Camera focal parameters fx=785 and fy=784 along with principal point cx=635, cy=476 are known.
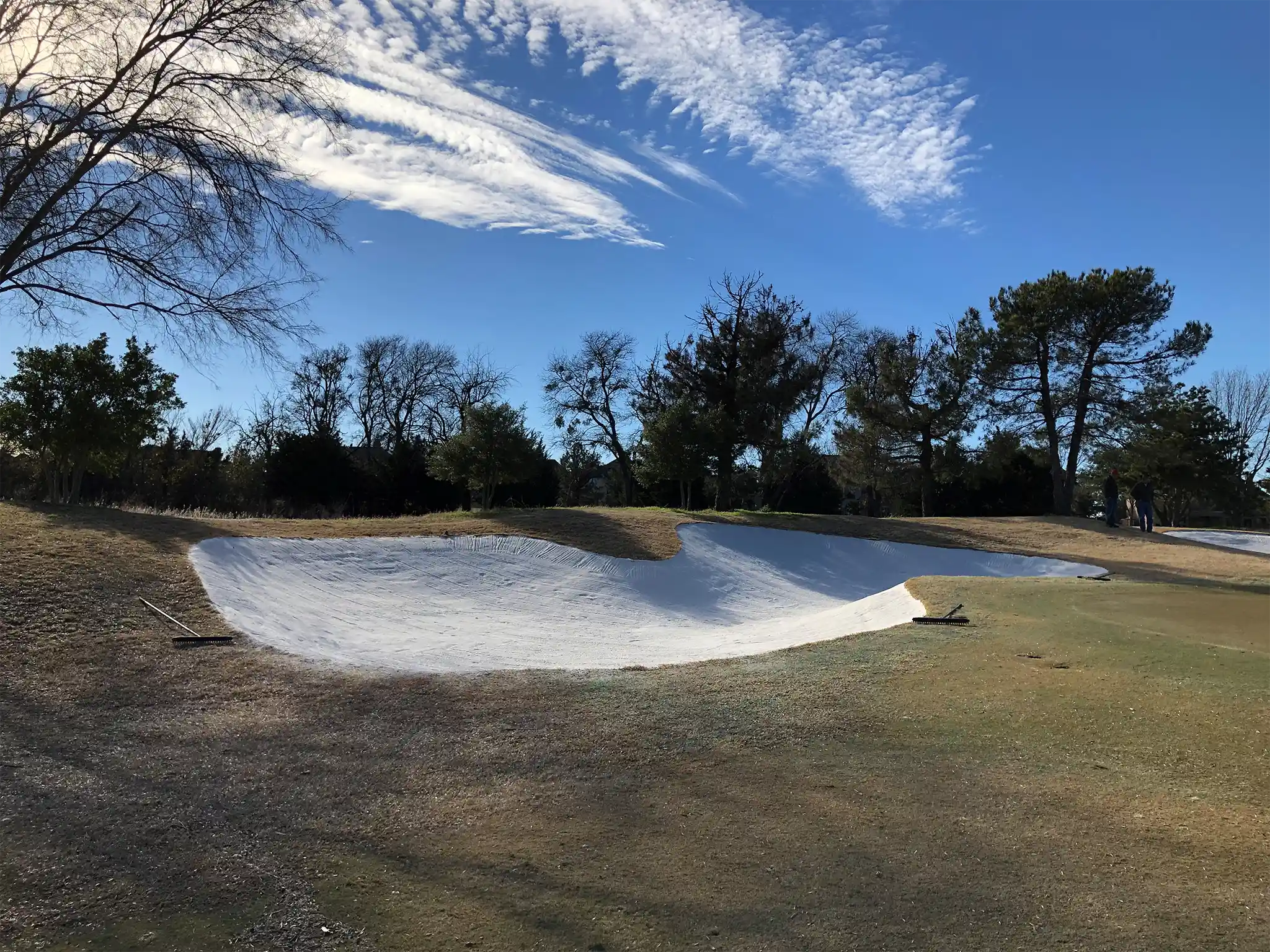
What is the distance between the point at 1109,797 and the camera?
14.2 feet

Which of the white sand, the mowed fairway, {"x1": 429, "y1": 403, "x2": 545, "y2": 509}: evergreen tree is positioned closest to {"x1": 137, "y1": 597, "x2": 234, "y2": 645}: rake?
the mowed fairway

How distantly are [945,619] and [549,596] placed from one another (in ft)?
21.3

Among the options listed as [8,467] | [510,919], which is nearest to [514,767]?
[510,919]

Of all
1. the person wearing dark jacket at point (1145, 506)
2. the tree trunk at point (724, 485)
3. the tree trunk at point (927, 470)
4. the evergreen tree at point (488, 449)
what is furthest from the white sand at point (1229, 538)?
the evergreen tree at point (488, 449)

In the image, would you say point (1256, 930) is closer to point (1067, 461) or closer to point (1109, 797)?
point (1109, 797)

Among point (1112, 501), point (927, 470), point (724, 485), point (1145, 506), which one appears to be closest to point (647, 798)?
point (1112, 501)

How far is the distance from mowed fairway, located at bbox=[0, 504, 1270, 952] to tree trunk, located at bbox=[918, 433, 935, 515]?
2552 cm

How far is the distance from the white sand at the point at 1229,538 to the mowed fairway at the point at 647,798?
56.7 ft

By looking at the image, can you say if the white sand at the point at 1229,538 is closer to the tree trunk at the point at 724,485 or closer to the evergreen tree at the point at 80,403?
the tree trunk at the point at 724,485

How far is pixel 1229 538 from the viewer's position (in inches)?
926

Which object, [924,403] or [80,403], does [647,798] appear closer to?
[80,403]

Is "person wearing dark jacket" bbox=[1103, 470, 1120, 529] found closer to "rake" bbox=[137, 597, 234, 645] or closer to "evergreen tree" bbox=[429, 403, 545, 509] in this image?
"evergreen tree" bbox=[429, 403, 545, 509]

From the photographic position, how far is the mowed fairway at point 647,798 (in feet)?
10.5

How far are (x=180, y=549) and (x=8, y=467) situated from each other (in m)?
25.3
